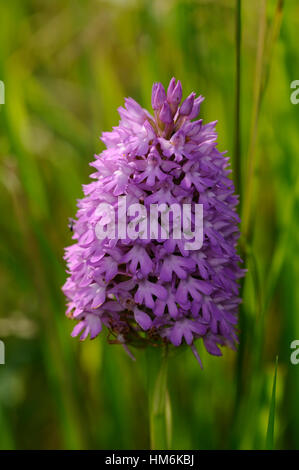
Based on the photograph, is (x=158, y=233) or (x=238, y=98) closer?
(x=158, y=233)

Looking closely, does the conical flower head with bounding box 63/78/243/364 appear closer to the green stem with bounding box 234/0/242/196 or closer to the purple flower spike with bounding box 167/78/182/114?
the purple flower spike with bounding box 167/78/182/114

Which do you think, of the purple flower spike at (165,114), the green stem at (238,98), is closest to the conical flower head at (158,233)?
the purple flower spike at (165,114)

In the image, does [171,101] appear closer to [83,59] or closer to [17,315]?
[17,315]

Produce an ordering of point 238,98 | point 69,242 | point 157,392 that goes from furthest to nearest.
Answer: point 69,242
point 238,98
point 157,392

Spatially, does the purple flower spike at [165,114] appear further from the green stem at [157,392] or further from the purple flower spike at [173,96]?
the green stem at [157,392]

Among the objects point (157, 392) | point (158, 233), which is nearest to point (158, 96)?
point (158, 233)

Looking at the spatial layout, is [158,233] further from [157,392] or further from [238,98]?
[238,98]

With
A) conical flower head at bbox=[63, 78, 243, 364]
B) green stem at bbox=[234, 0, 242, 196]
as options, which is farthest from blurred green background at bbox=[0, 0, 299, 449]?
conical flower head at bbox=[63, 78, 243, 364]
